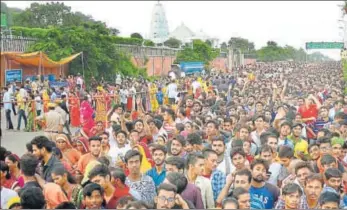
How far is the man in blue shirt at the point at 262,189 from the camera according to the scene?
3857 mm

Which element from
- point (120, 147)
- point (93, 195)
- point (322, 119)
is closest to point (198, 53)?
point (322, 119)

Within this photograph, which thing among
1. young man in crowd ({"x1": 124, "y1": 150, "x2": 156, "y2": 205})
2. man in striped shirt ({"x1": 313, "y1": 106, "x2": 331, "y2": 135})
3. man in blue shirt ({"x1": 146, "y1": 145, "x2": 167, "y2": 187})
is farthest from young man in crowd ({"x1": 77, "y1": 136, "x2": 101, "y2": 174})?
man in striped shirt ({"x1": 313, "y1": 106, "x2": 331, "y2": 135})

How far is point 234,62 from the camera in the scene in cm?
1216

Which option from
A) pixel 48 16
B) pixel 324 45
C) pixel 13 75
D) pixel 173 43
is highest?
pixel 48 16

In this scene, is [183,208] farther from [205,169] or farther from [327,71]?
[327,71]

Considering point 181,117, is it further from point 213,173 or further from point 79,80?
point 79,80

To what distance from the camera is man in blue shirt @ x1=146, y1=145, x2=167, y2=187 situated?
4457mm

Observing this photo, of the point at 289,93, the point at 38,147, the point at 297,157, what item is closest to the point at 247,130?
the point at 297,157

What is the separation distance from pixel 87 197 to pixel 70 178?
1.95ft

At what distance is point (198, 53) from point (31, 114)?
11.4ft

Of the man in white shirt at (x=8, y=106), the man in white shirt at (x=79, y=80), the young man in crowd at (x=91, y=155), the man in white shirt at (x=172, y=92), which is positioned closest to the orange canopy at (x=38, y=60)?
the man in white shirt at (x=79, y=80)

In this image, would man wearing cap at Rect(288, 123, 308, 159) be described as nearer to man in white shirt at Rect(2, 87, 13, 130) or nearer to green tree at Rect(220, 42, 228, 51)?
green tree at Rect(220, 42, 228, 51)

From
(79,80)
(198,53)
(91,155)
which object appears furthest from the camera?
(198,53)

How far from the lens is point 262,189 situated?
12.8ft
